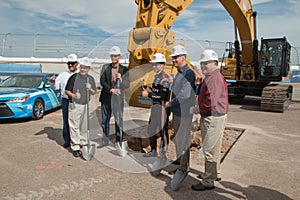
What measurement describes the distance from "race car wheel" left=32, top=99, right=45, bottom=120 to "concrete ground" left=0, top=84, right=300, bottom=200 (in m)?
1.25

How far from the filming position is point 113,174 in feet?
12.1

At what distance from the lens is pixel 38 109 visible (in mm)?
7395

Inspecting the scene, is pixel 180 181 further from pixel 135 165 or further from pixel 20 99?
pixel 20 99

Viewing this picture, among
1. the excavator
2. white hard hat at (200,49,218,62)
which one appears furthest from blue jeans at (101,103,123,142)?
white hard hat at (200,49,218,62)

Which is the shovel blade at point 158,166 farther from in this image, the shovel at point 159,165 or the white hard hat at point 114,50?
the white hard hat at point 114,50

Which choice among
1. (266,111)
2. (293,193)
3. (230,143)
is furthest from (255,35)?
(293,193)

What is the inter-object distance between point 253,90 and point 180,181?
30.0 feet

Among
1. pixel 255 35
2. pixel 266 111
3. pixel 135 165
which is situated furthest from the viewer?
pixel 255 35

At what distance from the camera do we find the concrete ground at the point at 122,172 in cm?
315

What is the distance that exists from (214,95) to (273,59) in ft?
28.0

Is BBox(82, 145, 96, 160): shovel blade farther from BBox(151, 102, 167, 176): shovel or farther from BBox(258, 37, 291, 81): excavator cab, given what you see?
BBox(258, 37, 291, 81): excavator cab

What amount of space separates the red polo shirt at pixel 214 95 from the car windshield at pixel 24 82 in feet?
21.9

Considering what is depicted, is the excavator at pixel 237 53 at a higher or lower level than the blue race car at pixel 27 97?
higher

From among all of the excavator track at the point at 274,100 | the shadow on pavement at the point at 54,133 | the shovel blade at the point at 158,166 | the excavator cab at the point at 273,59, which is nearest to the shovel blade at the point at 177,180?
the shovel blade at the point at 158,166
